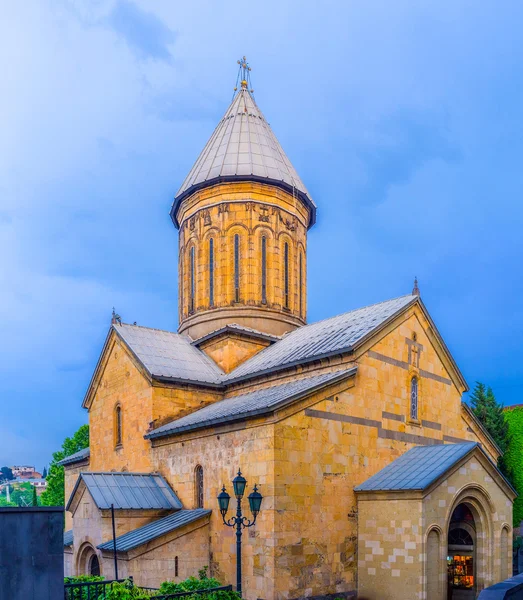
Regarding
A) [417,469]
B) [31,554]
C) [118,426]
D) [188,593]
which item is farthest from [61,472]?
[31,554]

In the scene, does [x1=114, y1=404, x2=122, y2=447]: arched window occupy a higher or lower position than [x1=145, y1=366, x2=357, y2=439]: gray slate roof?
lower

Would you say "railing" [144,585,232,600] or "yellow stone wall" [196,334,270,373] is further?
"yellow stone wall" [196,334,270,373]

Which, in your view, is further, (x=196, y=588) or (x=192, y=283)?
(x=192, y=283)

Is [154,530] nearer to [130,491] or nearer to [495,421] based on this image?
[130,491]

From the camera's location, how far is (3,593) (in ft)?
25.7

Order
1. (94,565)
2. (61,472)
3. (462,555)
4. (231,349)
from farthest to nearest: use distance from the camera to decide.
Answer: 1. (61,472)
2. (231,349)
3. (94,565)
4. (462,555)

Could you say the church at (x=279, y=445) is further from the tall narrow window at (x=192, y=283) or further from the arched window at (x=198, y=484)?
the tall narrow window at (x=192, y=283)

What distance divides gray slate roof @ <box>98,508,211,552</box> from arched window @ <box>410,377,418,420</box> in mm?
6465

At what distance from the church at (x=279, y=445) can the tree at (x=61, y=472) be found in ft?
49.8

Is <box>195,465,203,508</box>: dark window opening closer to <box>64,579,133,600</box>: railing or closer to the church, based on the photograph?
the church

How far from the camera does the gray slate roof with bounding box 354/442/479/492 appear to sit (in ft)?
48.7

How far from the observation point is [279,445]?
14328mm

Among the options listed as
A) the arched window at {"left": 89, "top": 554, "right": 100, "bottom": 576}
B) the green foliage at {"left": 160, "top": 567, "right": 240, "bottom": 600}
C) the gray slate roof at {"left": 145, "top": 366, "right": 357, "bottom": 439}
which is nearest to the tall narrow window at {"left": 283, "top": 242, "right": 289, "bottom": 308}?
the gray slate roof at {"left": 145, "top": 366, "right": 357, "bottom": 439}

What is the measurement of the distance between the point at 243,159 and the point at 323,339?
29.3 ft
